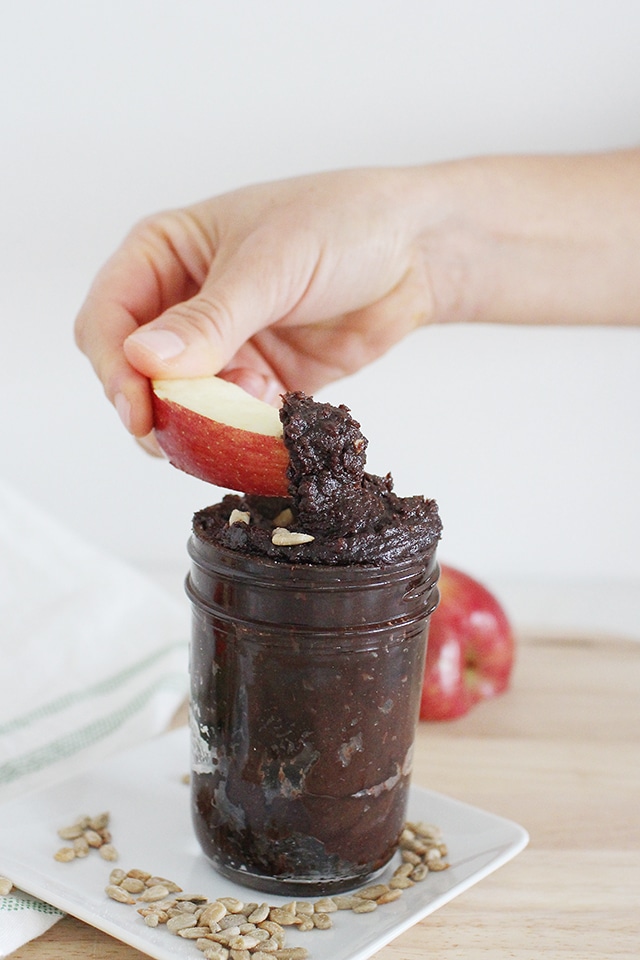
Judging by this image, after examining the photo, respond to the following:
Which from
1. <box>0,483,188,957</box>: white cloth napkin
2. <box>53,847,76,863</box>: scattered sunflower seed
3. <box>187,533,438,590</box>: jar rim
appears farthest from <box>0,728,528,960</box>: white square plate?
<box>187,533,438,590</box>: jar rim

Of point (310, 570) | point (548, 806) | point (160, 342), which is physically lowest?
point (548, 806)

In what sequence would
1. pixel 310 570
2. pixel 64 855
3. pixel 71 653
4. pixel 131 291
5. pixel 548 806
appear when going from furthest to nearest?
pixel 71 653
pixel 131 291
pixel 548 806
pixel 64 855
pixel 310 570

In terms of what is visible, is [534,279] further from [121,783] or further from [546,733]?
[121,783]

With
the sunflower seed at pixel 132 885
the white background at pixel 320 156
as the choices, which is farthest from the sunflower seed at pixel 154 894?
the white background at pixel 320 156

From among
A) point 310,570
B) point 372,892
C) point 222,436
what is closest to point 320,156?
point 222,436

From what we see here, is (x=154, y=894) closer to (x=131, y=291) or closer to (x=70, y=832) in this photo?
(x=70, y=832)

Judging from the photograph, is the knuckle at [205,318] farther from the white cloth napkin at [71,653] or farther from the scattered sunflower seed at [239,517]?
the white cloth napkin at [71,653]
